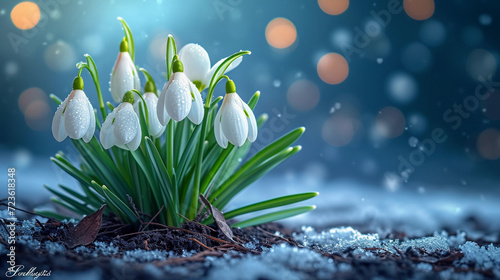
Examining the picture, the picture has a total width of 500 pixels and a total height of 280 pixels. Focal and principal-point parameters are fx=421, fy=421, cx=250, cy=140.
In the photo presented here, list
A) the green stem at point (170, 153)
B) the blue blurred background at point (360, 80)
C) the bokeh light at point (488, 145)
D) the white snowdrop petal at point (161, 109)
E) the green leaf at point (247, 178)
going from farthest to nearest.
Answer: the bokeh light at point (488, 145) → the blue blurred background at point (360, 80) → the green leaf at point (247, 178) → the green stem at point (170, 153) → the white snowdrop petal at point (161, 109)

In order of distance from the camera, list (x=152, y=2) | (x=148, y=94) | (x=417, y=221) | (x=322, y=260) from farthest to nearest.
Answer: (x=152, y=2) < (x=417, y=221) < (x=148, y=94) < (x=322, y=260)

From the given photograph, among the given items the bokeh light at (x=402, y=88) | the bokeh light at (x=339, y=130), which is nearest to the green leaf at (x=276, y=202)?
the bokeh light at (x=339, y=130)

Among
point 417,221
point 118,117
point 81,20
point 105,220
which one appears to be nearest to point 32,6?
point 81,20

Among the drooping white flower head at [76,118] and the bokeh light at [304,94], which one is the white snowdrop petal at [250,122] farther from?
the bokeh light at [304,94]

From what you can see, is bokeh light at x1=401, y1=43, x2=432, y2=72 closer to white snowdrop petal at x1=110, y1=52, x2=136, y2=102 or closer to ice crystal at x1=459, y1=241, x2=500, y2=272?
ice crystal at x1=459, y1=241, x2=500, y2=272

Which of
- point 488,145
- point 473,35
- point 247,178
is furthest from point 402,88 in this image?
point 247,178

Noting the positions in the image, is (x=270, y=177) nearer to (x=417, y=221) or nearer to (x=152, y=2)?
(x=417, y=221)
